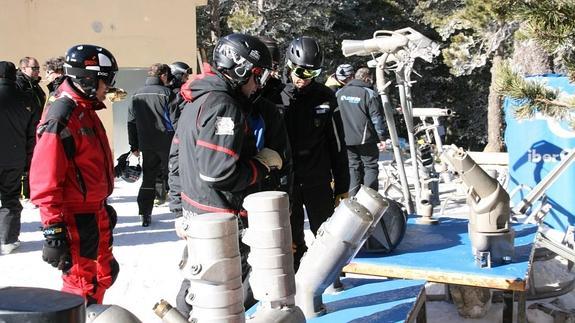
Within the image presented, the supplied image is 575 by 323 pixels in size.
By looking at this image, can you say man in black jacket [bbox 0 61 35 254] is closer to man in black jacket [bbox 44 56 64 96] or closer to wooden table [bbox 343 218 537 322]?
man in black jacket [bbox 44 56 64 96]

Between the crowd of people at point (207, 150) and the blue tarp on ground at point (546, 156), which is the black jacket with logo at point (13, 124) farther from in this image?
the blue tarp on ground at point (546, 156)

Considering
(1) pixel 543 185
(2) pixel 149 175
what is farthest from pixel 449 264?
(2) pixel 149 175

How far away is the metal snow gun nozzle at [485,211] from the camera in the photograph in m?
3.30

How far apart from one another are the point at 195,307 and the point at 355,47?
4329mm

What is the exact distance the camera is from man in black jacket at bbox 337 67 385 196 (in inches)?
276

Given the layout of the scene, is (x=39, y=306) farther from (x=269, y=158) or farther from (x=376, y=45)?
(x=376, y=45)

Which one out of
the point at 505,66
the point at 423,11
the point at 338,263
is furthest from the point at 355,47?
the point at 423,11

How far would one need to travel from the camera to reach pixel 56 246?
125 inches

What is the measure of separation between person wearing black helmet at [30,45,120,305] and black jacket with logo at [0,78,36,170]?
10.7 ft

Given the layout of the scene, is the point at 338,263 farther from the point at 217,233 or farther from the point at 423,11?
the point at 423,11

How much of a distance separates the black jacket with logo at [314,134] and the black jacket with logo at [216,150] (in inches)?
48.0

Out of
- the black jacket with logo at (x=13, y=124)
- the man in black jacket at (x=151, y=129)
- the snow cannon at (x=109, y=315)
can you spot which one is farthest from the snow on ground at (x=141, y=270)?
the snow cannon at (x=109, y=315)

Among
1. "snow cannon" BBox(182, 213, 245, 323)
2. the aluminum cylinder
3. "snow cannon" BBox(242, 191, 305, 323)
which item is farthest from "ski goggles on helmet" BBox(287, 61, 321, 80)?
"snow cannon" BBox(182, 213, 245, 323)

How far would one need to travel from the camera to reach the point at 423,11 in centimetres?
1856
